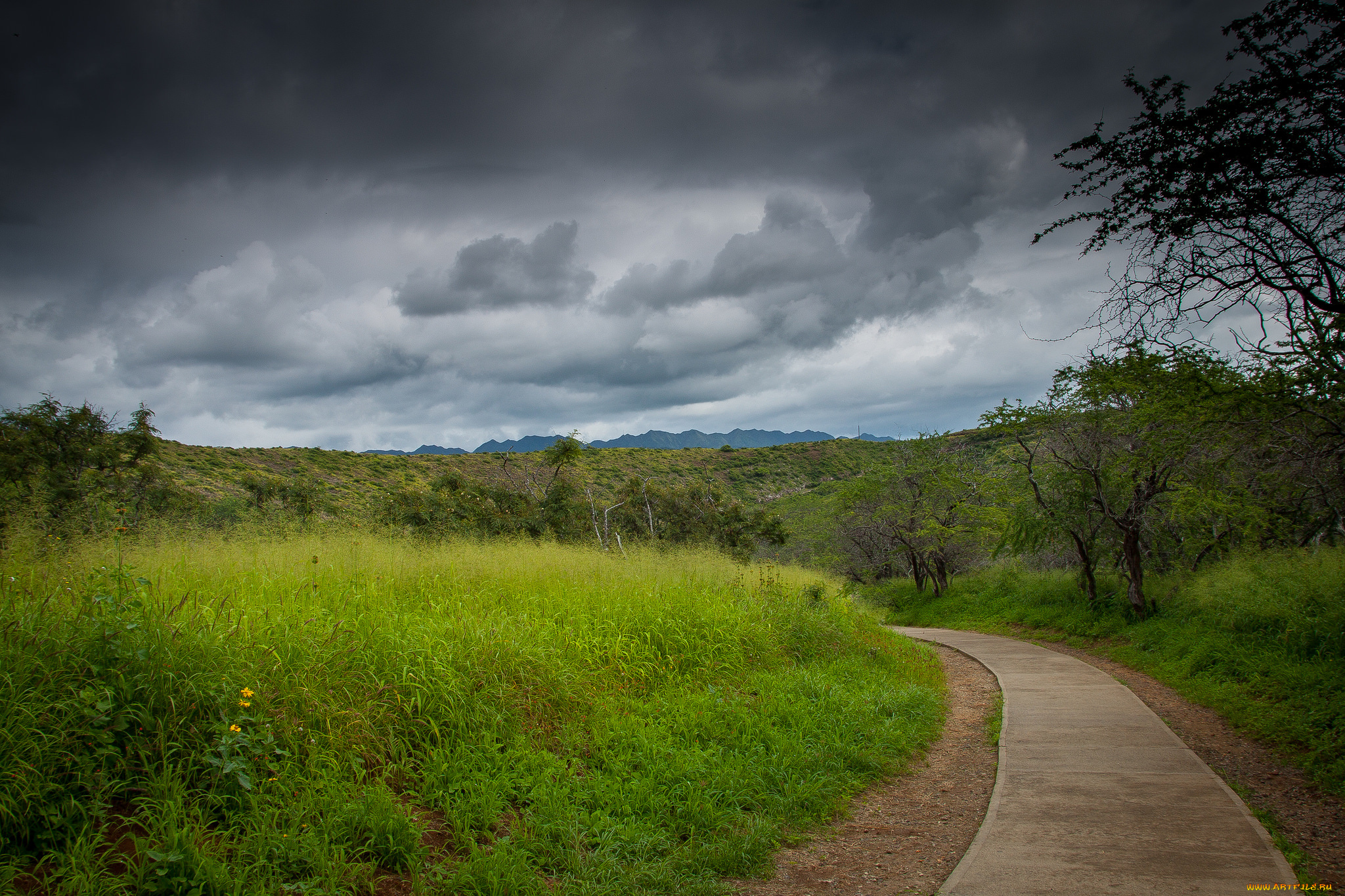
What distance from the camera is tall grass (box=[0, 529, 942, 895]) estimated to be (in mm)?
3473

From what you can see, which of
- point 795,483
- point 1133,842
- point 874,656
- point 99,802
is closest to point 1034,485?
point 874,656

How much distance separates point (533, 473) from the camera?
24266 millimetres

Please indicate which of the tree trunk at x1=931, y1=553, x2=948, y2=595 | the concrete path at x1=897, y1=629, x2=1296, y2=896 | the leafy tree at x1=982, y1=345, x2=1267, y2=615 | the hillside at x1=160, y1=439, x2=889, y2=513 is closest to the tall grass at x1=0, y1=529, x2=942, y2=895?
the concrete path at x1=897, y1=629, x2=1296, y2=896

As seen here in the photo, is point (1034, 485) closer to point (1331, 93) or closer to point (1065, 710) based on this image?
point (1065, 710)

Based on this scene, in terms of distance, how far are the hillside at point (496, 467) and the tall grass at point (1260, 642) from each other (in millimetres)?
16616

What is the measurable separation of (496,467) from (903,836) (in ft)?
140

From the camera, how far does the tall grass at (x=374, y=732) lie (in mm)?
3473

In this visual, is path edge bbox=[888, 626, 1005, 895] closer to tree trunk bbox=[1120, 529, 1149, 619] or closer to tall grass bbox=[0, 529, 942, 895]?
tall grass bbox=[0, 529, 942, 895]

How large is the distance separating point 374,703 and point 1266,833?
20.6 feet

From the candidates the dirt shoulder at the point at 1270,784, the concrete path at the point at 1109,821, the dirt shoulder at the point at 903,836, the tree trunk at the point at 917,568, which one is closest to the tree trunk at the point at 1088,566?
the dirt shoulder at the point at 1270,784

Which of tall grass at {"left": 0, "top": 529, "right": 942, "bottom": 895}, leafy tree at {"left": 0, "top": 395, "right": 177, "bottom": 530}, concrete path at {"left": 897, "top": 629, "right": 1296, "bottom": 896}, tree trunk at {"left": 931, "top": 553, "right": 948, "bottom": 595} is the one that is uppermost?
leafy tree at {"left": 0, "top": 395, "right": 177, "bottom": 530}

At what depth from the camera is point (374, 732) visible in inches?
181

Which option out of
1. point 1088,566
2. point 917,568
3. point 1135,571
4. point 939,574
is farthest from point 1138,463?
point 917,568

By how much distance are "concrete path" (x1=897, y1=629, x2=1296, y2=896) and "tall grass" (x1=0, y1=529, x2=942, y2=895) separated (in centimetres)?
124
